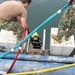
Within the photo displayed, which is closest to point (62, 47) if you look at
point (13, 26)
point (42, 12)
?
point (13, 26)

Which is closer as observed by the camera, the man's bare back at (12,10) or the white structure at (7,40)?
the man's bare back at (12,10)

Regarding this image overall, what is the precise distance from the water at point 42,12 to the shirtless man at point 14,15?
90.2 inches

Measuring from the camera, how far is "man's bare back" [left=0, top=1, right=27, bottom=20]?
18.7ft

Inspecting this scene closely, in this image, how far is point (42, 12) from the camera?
9398mm

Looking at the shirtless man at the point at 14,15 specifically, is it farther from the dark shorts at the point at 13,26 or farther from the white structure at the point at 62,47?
the white structure at the point at 62,47

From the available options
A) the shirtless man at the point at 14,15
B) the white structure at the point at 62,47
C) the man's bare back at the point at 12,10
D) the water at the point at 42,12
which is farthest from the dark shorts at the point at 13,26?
the water at the point at 42,12

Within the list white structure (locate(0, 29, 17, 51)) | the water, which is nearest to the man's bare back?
white structure (locate(0, 29, 17, 51))

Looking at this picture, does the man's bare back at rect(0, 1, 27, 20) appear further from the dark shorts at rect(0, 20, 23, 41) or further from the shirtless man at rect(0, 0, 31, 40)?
the dark shorts at rect(0, 20, 23, 41)

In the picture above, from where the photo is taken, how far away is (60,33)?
5.79 metres

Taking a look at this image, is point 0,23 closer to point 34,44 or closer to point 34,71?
point 34,44

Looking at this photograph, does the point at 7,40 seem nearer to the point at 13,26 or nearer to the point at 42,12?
the point at 13,26

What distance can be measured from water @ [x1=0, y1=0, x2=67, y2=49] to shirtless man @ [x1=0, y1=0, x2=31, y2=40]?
2291 millimetres

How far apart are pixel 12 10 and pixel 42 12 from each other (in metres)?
3.65

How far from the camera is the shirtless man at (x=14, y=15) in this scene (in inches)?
224
